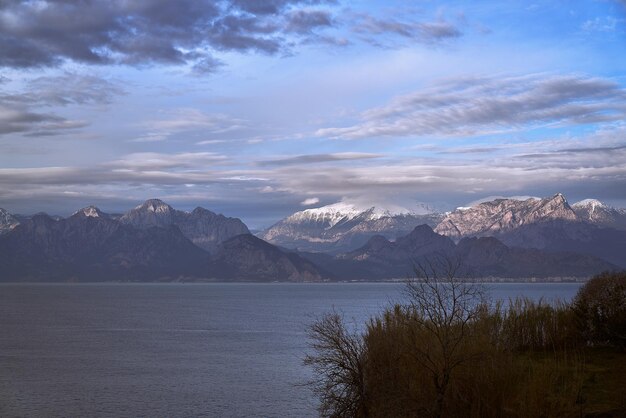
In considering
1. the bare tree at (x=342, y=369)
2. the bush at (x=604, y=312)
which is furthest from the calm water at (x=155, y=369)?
the bush at (x=604, y=312)

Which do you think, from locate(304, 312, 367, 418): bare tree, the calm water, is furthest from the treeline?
the calm water

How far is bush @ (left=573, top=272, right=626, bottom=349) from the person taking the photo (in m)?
33.1

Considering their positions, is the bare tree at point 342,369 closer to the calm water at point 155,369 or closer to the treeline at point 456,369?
the treeline at point 456,369

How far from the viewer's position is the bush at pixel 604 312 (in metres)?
33.1

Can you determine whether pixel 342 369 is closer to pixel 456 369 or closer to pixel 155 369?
pixel 456 369

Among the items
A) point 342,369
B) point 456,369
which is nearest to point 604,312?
point 456,369

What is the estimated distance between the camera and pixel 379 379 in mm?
27031

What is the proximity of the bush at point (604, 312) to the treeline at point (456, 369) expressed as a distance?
85 millimetres

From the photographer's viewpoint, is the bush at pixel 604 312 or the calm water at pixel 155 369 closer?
the bush at pixel 604 312

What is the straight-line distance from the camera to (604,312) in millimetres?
33875

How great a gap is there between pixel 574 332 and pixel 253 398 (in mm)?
22458

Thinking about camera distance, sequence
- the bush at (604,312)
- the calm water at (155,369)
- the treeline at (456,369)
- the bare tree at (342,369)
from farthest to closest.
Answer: the calm water at (155,369) → the bush at (604,312) → the bare tree at (342,369) → the treeline at (456,369)

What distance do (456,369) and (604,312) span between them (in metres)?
11.9

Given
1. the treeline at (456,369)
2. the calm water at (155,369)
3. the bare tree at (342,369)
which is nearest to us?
the treeline at (456,369)
